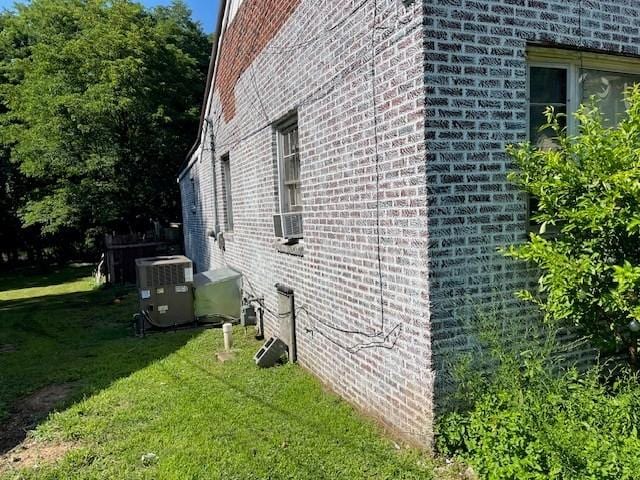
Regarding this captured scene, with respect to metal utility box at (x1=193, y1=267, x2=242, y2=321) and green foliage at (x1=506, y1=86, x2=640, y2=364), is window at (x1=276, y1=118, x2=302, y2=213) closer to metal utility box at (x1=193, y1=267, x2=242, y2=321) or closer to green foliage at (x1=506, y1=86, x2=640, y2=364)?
metal utility box at (x1=193, y1=267, x2=242, y2=321)

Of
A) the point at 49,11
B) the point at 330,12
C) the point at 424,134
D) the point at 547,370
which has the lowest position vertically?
the point at 547,370

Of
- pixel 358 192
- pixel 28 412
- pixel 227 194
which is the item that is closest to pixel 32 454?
pixel 28 412

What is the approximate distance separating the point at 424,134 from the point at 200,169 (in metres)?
9.35

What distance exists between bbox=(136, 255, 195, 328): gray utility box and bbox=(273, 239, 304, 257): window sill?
244cm

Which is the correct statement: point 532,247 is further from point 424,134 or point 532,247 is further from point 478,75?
point 478,75

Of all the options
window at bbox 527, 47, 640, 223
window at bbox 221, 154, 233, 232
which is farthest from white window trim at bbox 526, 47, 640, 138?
window at bbox 221, 154, 233, 232

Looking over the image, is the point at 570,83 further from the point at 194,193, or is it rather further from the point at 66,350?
the point at 194,193

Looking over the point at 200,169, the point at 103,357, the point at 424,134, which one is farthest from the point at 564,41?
the point at 200,169

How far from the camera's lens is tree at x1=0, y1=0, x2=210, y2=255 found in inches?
603

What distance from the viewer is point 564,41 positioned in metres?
3.42

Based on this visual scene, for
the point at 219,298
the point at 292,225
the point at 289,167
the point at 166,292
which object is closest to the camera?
the point at 292,225

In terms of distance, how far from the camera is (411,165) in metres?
3.08

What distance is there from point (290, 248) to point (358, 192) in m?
1.76

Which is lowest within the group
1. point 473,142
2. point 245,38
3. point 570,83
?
point 473,142
